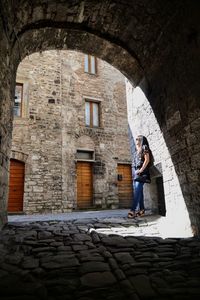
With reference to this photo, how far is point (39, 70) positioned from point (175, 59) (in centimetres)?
747

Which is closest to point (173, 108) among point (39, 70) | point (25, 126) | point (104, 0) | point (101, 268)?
point (104, 0)

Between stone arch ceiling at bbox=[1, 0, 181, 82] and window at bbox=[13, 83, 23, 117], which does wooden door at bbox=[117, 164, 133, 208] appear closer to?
window at bbox=[13, 83, 23, 117]

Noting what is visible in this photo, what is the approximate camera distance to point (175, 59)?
9.87 ft

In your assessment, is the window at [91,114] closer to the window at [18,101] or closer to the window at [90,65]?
the window at [90,65]

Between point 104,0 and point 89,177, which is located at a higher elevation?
point 104,0

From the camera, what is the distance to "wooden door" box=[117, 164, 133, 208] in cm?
983

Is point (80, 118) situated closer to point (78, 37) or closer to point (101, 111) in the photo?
point (101, 111)

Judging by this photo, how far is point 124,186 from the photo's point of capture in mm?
10094

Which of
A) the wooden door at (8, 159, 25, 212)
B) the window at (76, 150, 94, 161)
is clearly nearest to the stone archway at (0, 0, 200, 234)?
the wooden door at (8, 159, 25, 212)

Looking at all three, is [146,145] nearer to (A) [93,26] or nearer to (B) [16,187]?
(A) [93,26]

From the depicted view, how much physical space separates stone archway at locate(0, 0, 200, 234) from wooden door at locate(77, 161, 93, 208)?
5812 mm

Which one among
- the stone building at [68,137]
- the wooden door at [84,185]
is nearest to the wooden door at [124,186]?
the stone building at [68,137]

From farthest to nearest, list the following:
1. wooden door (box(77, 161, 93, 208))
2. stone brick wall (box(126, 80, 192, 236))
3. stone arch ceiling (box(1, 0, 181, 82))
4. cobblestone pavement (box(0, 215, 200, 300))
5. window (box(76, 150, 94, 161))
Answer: window (box(76, 150, 94, 161)) < wooden door (box(77, 161, 93, 208)) < stone brick wall (box(126, 80, 192, 236)) < stone arch ceiling (box(1, 0, 181, 82)) < cobblestone pavement (box(0, 215, 200, 300))

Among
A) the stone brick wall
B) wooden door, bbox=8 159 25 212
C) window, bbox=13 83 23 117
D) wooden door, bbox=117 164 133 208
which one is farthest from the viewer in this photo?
wooden door, bbox=117 164 133 208
